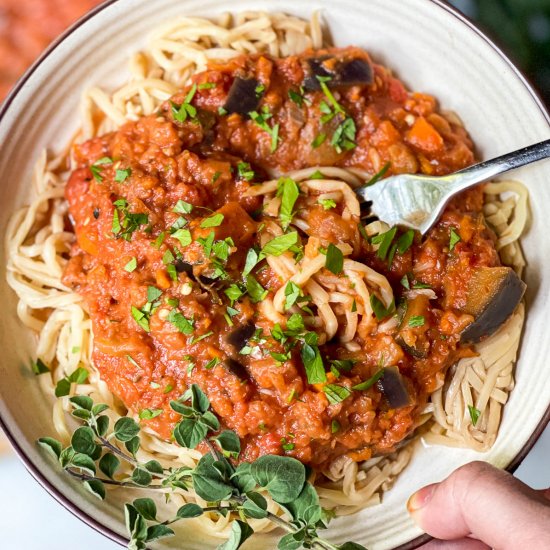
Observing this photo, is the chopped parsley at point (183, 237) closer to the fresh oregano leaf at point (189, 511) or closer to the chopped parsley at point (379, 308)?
the chopped parsley at point (379, 308)

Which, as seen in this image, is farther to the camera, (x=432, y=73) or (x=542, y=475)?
(x=542, y=475)

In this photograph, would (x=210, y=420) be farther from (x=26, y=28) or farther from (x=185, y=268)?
A: (x=26, y=28)

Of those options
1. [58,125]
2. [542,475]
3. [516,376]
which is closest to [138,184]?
[58,125]

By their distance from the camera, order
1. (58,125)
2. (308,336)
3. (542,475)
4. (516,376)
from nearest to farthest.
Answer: (308,336) → (516,376) → (58,125) → (542,475)

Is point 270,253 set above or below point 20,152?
below

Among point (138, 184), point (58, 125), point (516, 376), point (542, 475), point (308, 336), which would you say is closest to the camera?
point (308, 336)

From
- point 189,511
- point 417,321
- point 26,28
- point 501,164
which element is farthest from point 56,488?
point 26,28

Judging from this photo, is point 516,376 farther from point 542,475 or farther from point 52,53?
point 52,53

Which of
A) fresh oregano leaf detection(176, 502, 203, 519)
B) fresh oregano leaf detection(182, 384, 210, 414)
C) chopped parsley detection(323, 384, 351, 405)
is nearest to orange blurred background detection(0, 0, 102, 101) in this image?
fresh oregano leaf detection(182, 384, 210, 414)
